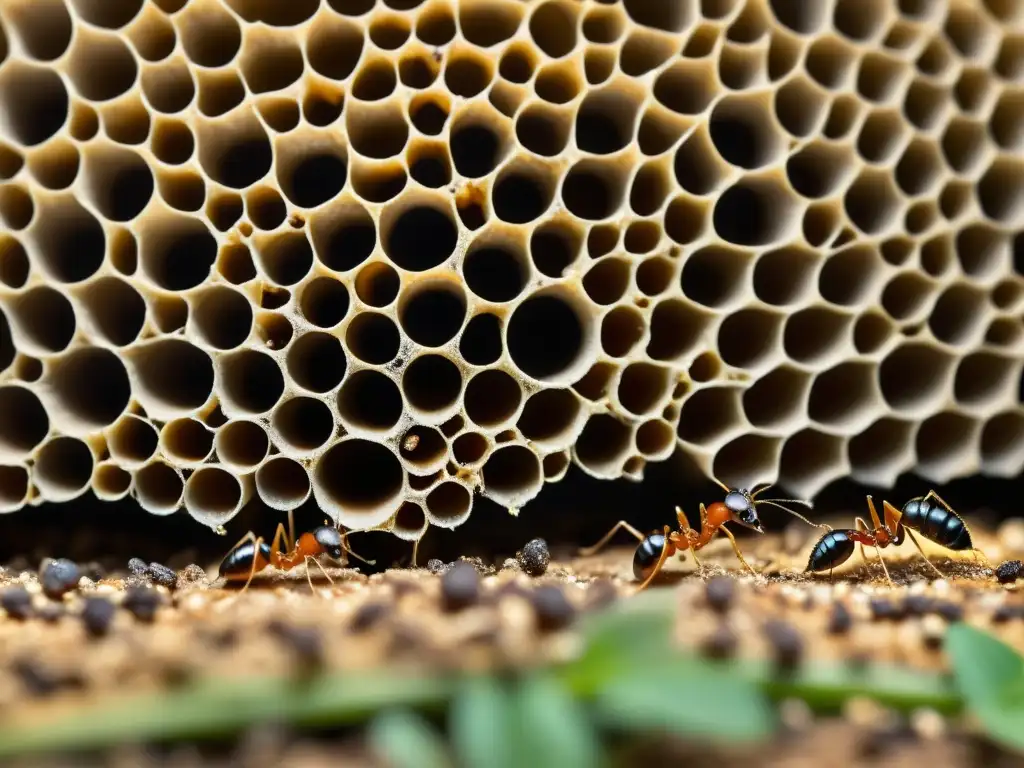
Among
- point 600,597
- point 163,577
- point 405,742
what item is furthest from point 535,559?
point 405,742

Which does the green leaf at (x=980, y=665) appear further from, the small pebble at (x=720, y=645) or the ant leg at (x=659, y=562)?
the ant leg at (x=659, y=562)

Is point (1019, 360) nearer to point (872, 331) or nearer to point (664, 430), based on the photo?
point (872, 331)

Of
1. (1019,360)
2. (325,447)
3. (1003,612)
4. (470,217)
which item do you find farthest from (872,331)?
(325,447)

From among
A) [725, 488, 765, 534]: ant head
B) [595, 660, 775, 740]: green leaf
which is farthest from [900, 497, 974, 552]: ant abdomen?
[595, 660, 775, 740]: green leaf

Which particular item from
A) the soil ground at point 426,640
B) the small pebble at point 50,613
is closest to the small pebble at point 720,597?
the soil ground at point 426,640

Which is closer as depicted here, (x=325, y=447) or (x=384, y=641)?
(x=384, y=641)
